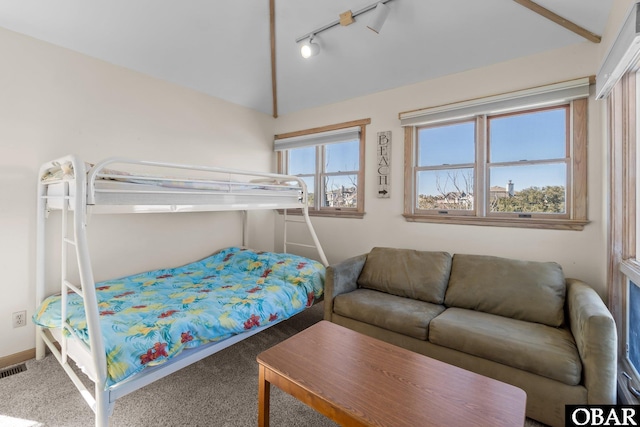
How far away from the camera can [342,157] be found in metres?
3.66

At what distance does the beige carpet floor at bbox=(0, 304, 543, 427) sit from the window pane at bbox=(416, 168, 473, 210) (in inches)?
70.0

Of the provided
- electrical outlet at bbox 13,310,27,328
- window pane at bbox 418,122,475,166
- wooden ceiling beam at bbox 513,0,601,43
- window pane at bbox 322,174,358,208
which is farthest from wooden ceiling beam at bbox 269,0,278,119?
electrical outlet at bbox 13,310,27,328

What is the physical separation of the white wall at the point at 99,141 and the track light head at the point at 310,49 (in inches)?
50.8

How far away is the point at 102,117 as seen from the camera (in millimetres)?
2562

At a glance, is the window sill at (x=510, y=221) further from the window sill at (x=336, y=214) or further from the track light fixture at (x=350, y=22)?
the track light fixture at (x=350, y=22)

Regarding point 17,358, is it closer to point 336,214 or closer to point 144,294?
point 144,294

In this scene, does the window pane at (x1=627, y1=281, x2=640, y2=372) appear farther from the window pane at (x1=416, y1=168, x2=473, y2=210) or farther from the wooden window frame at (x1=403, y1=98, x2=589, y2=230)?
the window pane at (x1=416, y1=168, x2=473, y2=210)

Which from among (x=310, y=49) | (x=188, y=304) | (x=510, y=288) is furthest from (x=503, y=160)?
(x=188, y=304)

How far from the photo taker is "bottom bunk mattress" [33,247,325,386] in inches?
59.2

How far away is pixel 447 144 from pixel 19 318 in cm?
390

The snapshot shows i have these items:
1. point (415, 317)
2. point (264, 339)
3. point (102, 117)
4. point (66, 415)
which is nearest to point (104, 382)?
point (66, 415)

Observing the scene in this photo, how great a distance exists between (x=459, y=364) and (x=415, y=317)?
0.37 m

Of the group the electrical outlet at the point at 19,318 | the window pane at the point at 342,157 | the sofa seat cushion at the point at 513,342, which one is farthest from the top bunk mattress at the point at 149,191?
the sofa seat cushion at the point at 513,342

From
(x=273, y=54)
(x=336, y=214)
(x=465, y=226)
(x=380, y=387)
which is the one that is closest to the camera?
(x=380, y=387)
